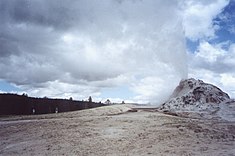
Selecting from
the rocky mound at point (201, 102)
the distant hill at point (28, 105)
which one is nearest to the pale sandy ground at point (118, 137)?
the rocky mound at point (201, 102)

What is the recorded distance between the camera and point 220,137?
1255 cm

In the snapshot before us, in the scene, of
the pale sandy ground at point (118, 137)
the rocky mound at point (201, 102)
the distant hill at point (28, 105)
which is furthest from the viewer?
the distant hill at point (28, 105)

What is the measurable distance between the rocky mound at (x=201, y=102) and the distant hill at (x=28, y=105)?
9.31 metres

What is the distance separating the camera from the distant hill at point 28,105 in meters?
20.9

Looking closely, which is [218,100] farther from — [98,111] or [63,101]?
[63,101]

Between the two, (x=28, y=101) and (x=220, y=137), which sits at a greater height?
(x=28, y=101)

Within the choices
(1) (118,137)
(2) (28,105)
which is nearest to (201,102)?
(1) (118,137)

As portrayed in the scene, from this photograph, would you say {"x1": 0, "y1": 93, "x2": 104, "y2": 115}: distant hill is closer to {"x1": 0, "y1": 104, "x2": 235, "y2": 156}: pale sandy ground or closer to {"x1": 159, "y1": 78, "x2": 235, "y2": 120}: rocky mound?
{"x1": 0, "y1": 104, "x2": 235, "y2": 156}: pale sandy ground

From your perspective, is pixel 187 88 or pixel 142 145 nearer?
pixel 142 145

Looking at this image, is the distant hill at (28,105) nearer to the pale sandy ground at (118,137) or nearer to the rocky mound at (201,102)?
the pale sandy ground at (118,137)

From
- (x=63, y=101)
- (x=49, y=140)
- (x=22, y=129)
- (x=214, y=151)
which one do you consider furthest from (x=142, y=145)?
(x=63, y=101)

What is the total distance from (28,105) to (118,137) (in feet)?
41.5

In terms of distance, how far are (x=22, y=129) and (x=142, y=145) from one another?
5926 millimetres

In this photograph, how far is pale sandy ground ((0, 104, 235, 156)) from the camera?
10133 mm
